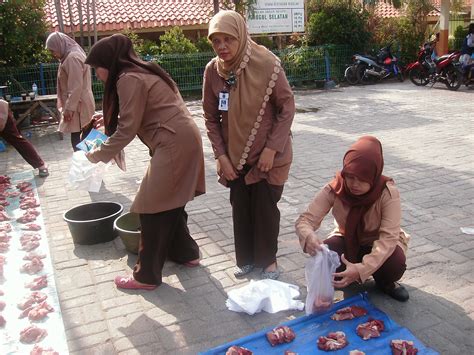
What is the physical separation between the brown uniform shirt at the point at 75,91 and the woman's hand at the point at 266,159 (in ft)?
11.4

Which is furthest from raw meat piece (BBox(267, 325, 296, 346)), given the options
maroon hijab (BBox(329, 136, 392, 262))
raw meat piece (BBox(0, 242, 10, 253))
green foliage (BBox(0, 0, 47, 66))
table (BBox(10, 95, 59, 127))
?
A: green foliage (BBox(0, 0, 47, 66))

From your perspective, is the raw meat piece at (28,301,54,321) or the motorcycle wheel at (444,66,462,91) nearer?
the raw meat piece at (28,301,54,321)

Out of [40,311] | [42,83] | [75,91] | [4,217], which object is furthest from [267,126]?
[42,83]

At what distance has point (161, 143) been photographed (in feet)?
10.5

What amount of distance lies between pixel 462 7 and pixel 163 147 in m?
21.2

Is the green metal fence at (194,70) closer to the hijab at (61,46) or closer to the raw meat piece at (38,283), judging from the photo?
the hijab at (61,46)

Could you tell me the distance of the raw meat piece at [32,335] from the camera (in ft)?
9.70

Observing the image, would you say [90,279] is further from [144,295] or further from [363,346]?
[363,346]

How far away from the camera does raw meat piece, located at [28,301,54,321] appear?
10.4 ft

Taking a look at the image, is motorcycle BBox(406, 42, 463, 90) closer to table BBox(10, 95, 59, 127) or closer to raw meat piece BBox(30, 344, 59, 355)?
table BBox(10, 95, 59, 127)

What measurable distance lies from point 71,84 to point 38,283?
9.92ft

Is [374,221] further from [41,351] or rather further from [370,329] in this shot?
[41,351]

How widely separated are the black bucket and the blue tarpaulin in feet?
6.06

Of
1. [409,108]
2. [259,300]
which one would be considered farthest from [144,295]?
[409,108]
